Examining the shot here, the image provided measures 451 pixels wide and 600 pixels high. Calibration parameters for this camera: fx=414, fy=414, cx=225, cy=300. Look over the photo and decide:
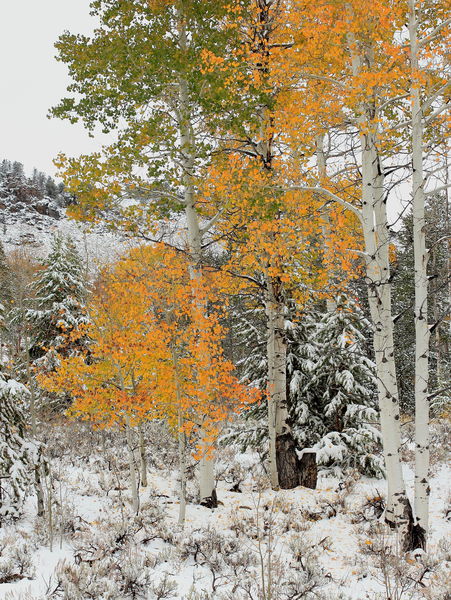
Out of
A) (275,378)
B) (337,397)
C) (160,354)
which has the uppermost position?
(160,354)

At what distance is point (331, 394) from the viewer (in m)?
10.6

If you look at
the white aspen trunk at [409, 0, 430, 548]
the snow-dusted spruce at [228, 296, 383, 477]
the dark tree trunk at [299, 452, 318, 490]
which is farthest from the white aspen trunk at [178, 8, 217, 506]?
the white aspen trunk at [409, 0, 430, 548]

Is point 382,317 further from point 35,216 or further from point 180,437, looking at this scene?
point 35,216

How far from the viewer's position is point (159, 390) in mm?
8852

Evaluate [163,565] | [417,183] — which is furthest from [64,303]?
[417,183]

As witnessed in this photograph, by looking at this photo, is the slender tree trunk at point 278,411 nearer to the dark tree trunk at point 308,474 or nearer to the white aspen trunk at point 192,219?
the dark tree trunk at point 308,474

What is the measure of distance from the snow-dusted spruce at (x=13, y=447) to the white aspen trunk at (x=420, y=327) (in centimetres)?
573

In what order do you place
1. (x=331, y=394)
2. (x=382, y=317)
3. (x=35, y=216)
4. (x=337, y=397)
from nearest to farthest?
(x=382, y=317) → (x=337, y=397) → (x=331, y=394) → (x=35, y=216)

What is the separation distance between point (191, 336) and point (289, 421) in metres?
3.10

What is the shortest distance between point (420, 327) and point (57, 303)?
49.3 feet

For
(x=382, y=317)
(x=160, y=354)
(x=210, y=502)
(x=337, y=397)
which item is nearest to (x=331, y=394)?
(x=337, y=397)

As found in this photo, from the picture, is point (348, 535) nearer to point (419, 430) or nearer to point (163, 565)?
point (419, 430)

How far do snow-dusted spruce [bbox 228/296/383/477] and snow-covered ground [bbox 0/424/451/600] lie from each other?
2.38 feet

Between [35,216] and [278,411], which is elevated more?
[35,216]
